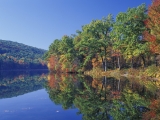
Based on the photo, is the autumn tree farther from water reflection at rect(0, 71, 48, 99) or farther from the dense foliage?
water reflection at rect(0, 71, 48, 99)

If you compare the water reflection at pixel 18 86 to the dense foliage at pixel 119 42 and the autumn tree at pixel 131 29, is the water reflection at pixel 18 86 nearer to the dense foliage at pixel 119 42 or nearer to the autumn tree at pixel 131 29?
the dense foliage at pixel 119 42

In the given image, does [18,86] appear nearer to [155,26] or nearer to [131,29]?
[155,26]

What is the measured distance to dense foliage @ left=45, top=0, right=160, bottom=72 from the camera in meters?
29.4

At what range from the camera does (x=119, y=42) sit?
42719mm

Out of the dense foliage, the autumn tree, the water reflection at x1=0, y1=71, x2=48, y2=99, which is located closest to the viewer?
the water reflection at x1=0, y1=71, x2=48, y2=99

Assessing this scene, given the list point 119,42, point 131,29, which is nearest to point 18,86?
point 119,42

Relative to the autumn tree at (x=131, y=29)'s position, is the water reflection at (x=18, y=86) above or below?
below

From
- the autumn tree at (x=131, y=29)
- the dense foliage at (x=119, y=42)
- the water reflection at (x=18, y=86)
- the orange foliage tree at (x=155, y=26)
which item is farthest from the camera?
the autumn tree at (x=131, y=29)

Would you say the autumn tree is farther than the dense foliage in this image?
Yes

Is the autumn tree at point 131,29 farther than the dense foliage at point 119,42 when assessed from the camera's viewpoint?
Yes

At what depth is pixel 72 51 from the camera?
66688mm

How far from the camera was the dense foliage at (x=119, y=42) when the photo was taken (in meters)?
29.4

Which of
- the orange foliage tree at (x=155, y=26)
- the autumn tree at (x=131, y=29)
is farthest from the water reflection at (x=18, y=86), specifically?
the autumn tree at (x=131, y=29)

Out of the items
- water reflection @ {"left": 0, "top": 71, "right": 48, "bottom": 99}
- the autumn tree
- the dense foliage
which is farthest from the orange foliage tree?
water reflection @ {"left": 0, "top": 71, "right": 48, "bottom": 99}
